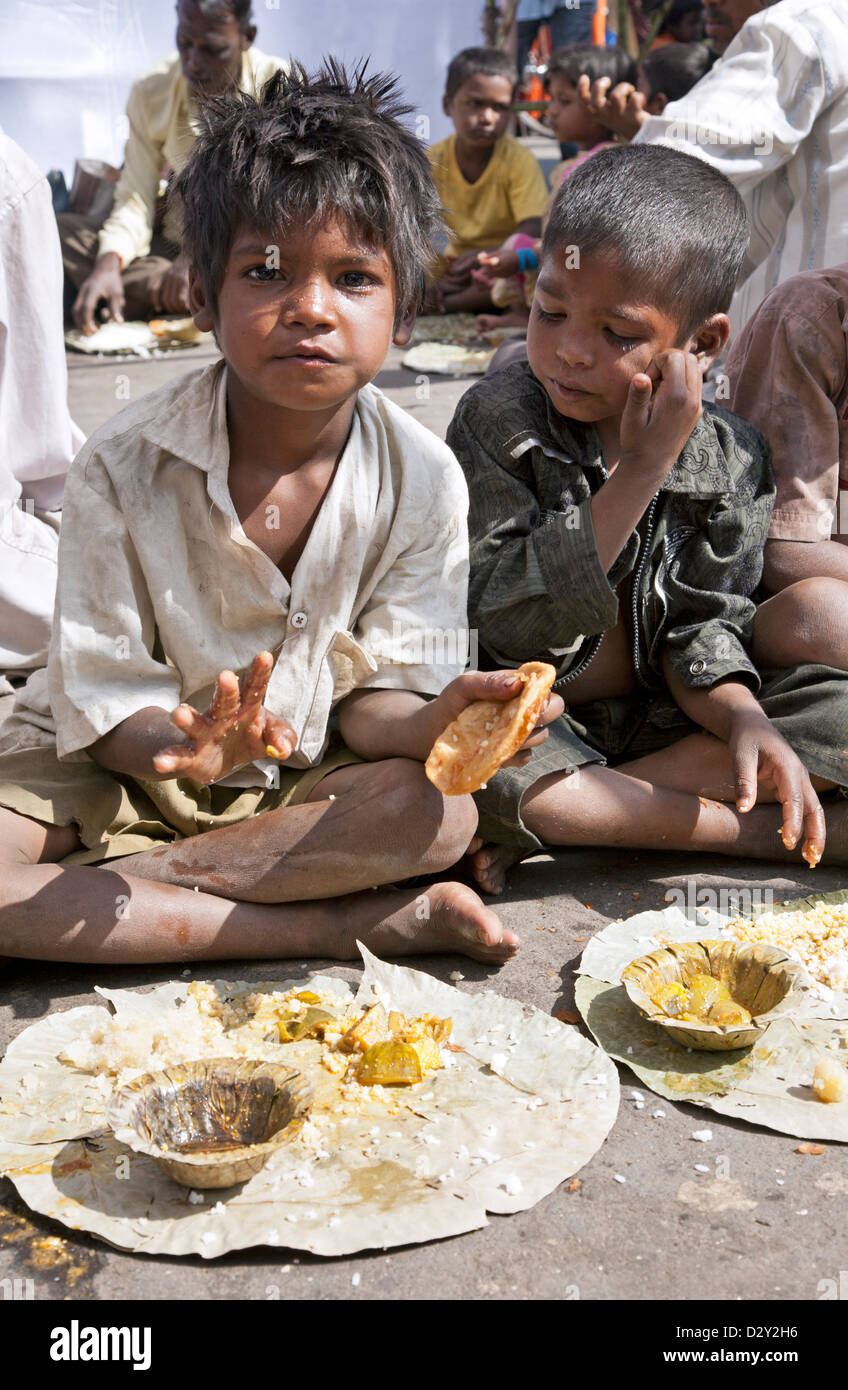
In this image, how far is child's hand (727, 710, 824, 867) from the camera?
2443 mm

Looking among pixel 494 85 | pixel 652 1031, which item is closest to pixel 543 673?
pixel 652 1031

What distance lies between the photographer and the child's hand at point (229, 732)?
6.27ft

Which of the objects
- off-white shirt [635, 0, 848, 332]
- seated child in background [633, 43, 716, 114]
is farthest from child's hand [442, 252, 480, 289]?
off-white shirt [635, 0, 848, 332]

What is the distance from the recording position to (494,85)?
7715 millimetres

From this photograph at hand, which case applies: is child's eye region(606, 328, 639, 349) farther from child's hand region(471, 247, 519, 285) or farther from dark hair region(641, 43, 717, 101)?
dark hair region(641, 43, 717, 101)

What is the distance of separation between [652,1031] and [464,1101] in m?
0.36

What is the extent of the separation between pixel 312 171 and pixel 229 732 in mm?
947

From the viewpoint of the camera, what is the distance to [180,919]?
7.54ft

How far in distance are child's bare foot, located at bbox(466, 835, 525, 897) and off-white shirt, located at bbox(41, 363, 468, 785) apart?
388mm

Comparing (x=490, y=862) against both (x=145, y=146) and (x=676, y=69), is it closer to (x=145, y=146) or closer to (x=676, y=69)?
(x=676, y=69)

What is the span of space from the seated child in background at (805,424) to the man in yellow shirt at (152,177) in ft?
16.3

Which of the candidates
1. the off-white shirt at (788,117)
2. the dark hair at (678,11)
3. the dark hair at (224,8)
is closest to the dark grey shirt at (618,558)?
the off-white shirt at (788,117)

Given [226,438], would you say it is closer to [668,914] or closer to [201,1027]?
[201,1027]

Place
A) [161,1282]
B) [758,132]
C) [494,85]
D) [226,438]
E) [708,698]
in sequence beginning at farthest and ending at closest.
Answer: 1. [494,85]
2. [758,132]
3. [708,698]
4. [226,438]
5. [161,1282]
